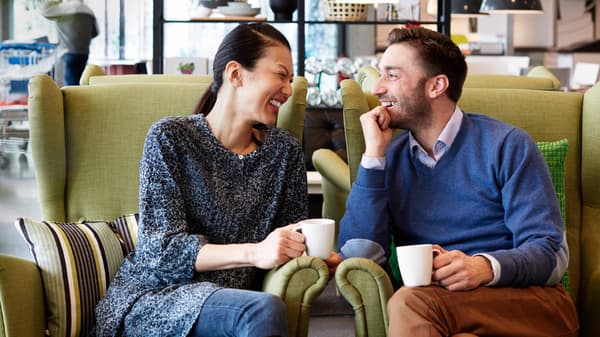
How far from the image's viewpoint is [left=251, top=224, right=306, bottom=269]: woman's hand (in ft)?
6.68

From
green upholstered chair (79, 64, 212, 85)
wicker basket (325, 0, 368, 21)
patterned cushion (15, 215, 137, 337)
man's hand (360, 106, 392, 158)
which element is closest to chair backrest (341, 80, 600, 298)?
man's hand (360, 106, 392, 158)

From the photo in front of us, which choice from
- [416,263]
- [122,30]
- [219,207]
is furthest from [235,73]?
[122,30]

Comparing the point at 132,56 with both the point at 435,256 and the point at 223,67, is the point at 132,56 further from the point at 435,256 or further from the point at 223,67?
the point at 435,256

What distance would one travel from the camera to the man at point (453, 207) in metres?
1.99

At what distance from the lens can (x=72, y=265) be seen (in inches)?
87.3

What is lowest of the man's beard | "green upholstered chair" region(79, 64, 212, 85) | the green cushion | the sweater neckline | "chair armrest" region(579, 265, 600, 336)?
"chair armrest" region(579, 265, 600, 336)

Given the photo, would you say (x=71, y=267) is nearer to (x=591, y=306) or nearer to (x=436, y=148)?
(x=436, y=148)

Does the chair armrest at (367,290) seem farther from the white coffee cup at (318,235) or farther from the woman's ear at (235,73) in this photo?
the woman's ear at (235,73)

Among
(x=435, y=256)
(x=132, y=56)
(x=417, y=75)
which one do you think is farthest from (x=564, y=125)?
(x=132, y=56)

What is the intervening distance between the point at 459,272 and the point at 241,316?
483mm

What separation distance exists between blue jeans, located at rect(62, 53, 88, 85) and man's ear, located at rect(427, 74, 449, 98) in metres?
3.39

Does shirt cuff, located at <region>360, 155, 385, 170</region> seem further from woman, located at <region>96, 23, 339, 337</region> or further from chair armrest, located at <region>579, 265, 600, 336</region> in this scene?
chair armrest, located at <region>579, 265, 600, 336</region>

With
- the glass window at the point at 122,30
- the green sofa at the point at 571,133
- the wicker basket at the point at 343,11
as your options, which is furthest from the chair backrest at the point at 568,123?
the glass window at the point at 122,30

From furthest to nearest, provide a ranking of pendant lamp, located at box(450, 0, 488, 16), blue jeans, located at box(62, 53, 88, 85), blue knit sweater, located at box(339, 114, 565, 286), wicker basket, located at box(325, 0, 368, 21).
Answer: pendant lamp, located at box(450, 0, 488, 16), blue jeans, located at box(62, 53, 88, 85), wicker basket, located at box(325, 0, 368, 21), blue knit sweater, located at box(339, 114, 565, 286)
